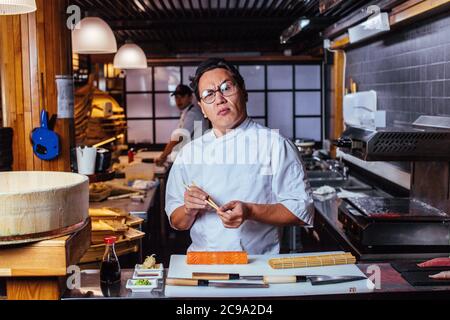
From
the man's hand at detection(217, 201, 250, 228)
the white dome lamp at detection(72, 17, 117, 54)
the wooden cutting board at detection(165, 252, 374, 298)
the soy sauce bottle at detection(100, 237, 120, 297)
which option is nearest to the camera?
the wooden cutting board at detection(165, 252, 374, 298)

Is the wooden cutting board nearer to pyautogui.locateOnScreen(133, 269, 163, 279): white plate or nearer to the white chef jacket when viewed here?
pyautogui.locateOnScreen(133, 269, 163, 279): white plate

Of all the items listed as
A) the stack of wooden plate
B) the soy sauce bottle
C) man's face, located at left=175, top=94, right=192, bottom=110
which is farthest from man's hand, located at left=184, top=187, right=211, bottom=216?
man's face, located at left=175, top=94, right=192, bottom=110

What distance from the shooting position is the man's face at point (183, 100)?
27.6 feet

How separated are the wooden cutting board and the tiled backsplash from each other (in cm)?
251

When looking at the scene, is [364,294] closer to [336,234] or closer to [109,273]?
[109,273]

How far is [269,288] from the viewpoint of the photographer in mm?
2092

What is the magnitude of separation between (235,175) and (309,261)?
69 centimetres

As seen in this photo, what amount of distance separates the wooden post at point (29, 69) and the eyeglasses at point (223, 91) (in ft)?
3.79

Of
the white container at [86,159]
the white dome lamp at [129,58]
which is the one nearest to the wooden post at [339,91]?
the white dome lamp at [129,58]

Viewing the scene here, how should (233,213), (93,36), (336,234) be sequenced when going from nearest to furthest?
(233,213) → (336,234) → (93,36)

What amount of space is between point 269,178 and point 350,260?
0.66 m

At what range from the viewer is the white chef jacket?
2.81m

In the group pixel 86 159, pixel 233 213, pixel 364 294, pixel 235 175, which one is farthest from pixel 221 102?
pixel 86 159
